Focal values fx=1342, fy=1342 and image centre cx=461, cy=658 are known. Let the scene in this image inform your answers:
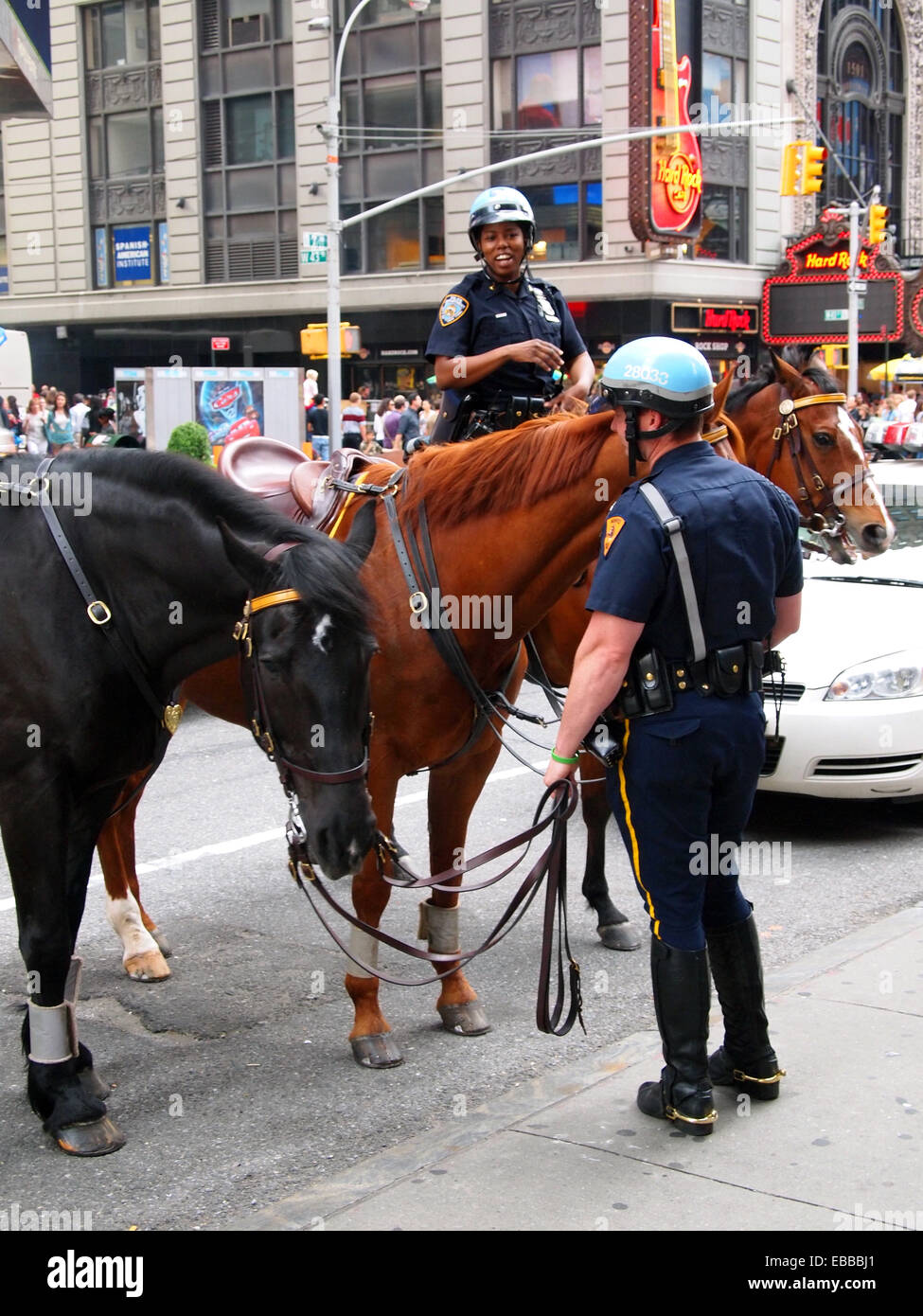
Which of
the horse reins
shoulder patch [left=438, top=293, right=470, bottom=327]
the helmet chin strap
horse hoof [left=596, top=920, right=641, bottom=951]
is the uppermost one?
shoulder patch [left=438, top=293, right=470, bottom=327]

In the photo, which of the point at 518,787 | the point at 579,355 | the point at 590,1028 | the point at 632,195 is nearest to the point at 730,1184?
the point at 590,1028

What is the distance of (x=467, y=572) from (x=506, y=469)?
37 centimetres

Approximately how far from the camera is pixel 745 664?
12.3ft

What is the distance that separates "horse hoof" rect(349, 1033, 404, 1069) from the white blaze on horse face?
1.80 m

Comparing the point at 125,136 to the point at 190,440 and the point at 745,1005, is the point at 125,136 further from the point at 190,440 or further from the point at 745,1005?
the point at 745,1005

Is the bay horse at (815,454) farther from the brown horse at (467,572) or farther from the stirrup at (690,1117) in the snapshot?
the stirrup at (690,1117)

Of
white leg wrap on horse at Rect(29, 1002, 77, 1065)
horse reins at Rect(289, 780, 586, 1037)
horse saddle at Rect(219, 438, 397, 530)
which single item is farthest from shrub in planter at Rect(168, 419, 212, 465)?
white leg wrap on horse at Rect(29, 1002, 77, 1065)

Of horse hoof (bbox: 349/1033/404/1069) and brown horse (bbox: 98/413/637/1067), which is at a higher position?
brown horse (bbox: 98/413/637/1067)

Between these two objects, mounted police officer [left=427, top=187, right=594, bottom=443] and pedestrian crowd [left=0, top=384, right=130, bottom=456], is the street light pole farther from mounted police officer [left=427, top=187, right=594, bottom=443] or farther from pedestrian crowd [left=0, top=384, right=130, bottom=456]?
mounted police officer [left=427, top=187, right=594, bottom=443]

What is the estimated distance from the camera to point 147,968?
540 cm

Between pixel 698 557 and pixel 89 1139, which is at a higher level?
pixel 698 557

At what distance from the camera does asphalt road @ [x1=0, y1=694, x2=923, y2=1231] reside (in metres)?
3.91

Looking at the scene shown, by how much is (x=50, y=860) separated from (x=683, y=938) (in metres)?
1.82

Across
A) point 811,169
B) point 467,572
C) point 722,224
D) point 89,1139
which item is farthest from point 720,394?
point 722,224
